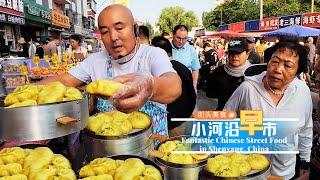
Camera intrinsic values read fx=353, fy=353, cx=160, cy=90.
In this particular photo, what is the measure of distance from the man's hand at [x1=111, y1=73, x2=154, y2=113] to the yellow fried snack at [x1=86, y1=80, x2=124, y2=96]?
2 cm

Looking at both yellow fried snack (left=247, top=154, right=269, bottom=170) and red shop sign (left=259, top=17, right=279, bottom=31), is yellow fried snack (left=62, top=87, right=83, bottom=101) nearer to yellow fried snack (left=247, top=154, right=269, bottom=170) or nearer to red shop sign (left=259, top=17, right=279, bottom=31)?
yellow fried snack (left=247, top=154, right=269, bottom=170)

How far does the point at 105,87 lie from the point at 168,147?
2.18 ft

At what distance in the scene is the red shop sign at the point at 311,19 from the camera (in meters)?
19.8

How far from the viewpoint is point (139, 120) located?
175 centimetres

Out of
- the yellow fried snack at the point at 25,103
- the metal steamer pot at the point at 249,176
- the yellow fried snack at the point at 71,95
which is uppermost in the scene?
the yellow fried snack at the point at 71,95

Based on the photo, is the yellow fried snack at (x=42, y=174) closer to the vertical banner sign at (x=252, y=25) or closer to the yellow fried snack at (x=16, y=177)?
the yellow fried snack at (x=16, y=177)

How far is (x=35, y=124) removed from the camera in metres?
1.25

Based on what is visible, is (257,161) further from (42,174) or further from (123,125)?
(42,174)

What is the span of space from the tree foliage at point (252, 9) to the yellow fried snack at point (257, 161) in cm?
4347

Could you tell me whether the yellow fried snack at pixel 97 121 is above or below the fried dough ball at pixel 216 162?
above

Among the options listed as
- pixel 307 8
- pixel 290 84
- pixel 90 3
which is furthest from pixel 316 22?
pixel 90 3

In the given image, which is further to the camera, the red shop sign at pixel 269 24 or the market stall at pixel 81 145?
the red shop sign at pixel 269 24

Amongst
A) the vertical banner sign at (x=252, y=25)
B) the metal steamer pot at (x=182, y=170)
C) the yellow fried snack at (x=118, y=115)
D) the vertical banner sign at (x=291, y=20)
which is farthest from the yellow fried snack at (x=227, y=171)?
the vertical banner sign at (x=252, y=25)

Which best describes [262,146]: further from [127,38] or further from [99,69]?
[99,69]
